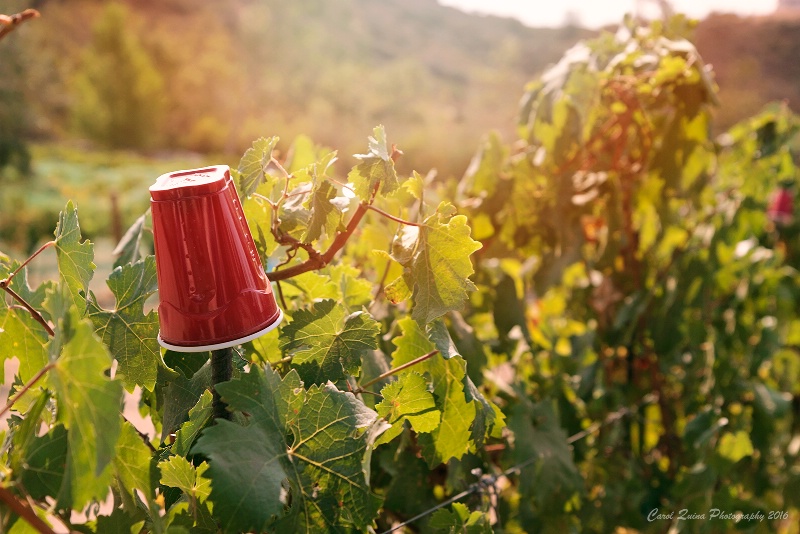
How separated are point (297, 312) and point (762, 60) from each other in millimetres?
27850

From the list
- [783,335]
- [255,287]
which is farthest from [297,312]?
[783,335]

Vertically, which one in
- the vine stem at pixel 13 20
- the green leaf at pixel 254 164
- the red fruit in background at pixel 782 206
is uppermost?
the vine stem at pixel 13 20

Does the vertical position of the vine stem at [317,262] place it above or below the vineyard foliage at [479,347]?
above

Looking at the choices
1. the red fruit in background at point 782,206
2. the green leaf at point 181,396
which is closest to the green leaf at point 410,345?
the green leaf at point 181,396

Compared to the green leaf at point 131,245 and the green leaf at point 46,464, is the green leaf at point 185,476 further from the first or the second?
the green leaf at point 131,245

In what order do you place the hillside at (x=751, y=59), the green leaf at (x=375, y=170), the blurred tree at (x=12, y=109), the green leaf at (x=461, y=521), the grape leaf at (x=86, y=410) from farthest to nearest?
the hillside at (x=751, y=59), the blurred tree at (x=12, y=109), the green leaf at (x=461, y=521), the green leaf at (x=375, y=170), the grape leaf at (x=86, y=410)

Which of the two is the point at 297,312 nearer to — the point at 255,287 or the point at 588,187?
the point at 255,287

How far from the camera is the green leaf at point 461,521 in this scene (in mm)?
834

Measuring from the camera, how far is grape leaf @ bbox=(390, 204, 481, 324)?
28.3 inches

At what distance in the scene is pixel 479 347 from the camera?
1.12 meters

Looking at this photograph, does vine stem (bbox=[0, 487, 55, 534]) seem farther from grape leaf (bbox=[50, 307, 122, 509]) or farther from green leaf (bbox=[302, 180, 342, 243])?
green leaf (bbox=[302, 180, 342, 243])

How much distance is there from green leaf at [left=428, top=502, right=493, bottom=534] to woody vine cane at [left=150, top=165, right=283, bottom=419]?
379 millimetres

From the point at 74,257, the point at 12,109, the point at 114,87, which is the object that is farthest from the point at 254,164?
the point at 114,87

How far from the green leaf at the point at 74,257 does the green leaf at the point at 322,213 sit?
23 centimetres
